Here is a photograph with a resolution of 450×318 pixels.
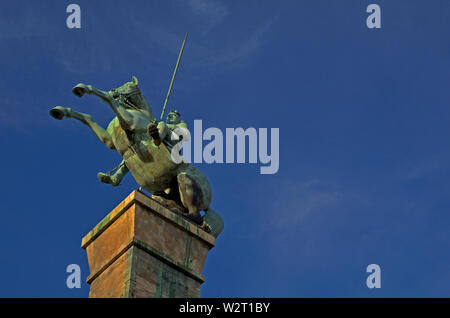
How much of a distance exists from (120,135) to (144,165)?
81 centimetres

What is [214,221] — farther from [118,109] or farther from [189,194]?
[118,109]

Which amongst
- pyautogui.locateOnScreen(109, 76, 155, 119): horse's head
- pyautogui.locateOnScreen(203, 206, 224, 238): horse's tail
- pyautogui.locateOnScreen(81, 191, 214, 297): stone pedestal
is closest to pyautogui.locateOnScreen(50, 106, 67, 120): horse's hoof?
pyautogui.locateOnScreen(109, 76, 155, 119): horse's head

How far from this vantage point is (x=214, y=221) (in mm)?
24219

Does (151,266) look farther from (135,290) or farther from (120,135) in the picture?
(120,135)

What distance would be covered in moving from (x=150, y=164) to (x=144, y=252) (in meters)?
2.85

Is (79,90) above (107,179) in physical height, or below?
above

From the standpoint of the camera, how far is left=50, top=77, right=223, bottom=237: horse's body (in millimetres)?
23828

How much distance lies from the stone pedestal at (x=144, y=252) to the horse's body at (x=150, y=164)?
3.04 ft

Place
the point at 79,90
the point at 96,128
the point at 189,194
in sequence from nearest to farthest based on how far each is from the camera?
the point at 79,90 < the point at 189,194 < the point at 96,128

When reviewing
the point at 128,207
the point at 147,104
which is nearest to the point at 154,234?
the point at 128,207

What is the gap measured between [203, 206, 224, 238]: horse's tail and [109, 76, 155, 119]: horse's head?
244 cm

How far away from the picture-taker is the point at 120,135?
24000 mm

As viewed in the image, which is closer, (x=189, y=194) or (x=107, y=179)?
(x=189, y=194)

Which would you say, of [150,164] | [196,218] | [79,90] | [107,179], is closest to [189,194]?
[196,218]
